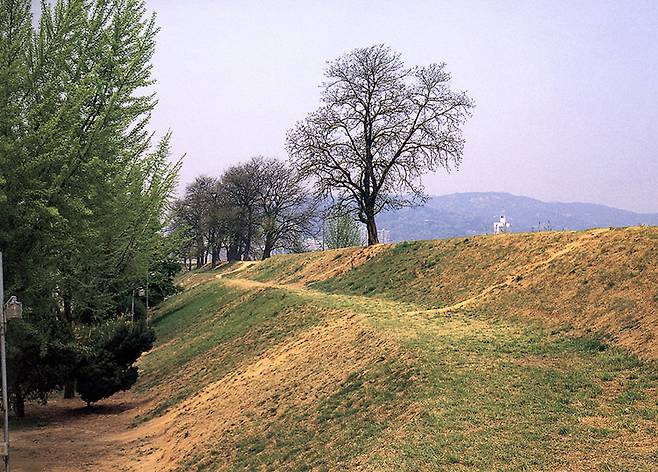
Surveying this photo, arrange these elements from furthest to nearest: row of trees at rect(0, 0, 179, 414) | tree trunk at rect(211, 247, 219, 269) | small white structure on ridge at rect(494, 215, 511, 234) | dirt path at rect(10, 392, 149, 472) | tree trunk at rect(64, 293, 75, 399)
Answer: tree trunk at rect(211, 247, 219, 269) → small white structure on ridge at rect(494, 215, 511, 234) → tree trunk at rect(64, 293, 75, 399) → dirt path at rect(10, 392, 149, 472) → row of trees at rect(0, 0, 179, 414)

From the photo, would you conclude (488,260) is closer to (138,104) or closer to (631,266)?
(631,266)

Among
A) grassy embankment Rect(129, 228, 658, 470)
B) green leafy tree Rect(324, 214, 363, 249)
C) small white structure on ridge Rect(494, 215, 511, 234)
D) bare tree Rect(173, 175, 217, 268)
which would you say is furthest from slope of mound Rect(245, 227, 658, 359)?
bare tree Rect(173, 175, 217, 268)

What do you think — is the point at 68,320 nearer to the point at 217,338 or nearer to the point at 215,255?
the point at 217,338

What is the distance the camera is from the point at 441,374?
12781 mm

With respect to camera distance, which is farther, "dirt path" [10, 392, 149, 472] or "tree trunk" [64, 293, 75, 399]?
"tree trunk" [64, 293, 75, 399]

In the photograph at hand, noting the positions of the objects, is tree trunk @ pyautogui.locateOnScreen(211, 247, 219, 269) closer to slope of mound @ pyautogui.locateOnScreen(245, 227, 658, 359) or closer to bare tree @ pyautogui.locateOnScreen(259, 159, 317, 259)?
bare tree @ pyautogui.locateOnScreen(259, 159, 317, 259)

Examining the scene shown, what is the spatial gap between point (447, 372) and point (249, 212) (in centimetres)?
7670

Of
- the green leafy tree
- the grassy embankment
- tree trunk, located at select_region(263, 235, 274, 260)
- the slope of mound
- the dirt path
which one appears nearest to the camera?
the grassy embankment

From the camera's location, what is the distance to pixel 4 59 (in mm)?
12672

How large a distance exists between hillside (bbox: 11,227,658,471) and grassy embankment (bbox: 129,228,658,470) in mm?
48

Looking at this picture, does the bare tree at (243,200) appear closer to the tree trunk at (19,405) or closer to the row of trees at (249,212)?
the row of trees at (249,212)

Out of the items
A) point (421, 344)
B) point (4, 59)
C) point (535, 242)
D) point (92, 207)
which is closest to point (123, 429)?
point (92, 207)

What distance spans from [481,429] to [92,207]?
32.1ft

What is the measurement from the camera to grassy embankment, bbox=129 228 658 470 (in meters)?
9.66
